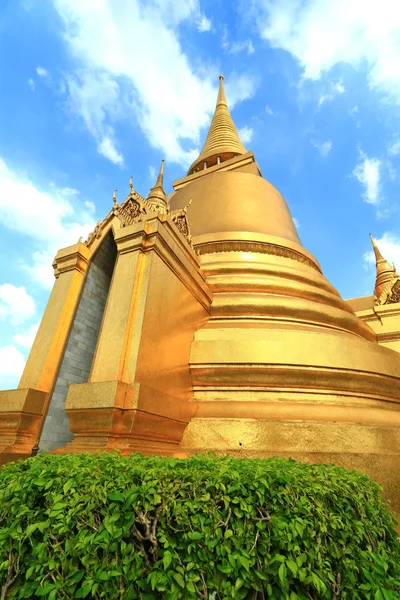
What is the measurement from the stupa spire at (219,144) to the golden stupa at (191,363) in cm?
818

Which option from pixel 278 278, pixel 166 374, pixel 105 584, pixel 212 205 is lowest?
pixel 105 584

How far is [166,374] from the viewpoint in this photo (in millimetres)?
4559

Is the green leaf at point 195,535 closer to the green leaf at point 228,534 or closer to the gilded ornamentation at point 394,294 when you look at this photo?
the green leaf at point 228,534

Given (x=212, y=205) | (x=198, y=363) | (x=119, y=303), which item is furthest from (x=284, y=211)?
(x=119, y=303)

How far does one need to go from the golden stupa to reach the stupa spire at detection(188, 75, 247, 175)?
8.18 m

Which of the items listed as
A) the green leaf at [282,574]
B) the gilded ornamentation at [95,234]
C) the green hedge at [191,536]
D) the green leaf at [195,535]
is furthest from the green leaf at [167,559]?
the gilded ornamentation at [95,234]

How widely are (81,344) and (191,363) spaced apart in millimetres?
1891

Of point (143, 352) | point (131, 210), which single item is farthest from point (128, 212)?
point (143, 352)

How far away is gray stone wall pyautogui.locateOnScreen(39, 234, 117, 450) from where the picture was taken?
15.4 feet

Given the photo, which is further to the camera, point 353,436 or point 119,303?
point 119,303

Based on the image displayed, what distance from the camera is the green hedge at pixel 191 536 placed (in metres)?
1.62

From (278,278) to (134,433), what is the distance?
4.67 m

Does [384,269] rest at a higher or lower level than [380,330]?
higher

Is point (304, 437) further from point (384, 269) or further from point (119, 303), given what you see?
point (384, 269)
